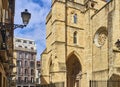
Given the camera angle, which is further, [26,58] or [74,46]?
[26,58]

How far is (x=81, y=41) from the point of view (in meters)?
27.8

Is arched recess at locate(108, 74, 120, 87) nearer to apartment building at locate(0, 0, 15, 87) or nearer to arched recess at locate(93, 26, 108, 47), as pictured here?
arched recess at locate(93, 26, 108, 47)

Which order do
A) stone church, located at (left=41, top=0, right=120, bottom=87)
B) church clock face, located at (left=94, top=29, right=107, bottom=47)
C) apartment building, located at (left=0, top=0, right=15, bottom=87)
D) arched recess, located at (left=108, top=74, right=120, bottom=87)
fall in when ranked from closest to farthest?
apartment building, located at (left=0, top=0, right=15, bottom=87)
arched recess, located at (left=108, top=74, right=120, bottom=87)
stone church, located at (left=41, top=0, right=120, bottom=87)
church clock face, located at (left=94, top=29, right=107, bottom=47)

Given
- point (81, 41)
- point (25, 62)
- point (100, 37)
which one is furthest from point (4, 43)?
point (25, 62)

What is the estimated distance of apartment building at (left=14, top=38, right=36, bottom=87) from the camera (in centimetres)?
5741

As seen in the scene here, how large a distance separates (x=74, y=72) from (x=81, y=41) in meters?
3.97

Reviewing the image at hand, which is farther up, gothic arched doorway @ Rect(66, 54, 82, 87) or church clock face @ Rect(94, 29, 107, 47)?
church clock face @ Rect(94, 29, 107, 47)

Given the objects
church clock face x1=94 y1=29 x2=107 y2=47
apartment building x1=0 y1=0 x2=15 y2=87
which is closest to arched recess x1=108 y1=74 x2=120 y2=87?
church clock face x1=94 y1=29 x2=107 y2=47

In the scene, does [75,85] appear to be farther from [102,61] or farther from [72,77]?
[102,61]

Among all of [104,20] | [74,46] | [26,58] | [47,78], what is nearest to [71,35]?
[74,46]

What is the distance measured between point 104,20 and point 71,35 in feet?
16.7

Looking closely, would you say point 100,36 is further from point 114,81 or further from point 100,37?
point 114,81

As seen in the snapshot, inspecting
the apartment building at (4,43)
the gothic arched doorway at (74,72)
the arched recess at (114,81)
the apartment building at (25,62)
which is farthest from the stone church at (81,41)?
the apartment building at (25,62)

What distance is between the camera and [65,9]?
2744cm
